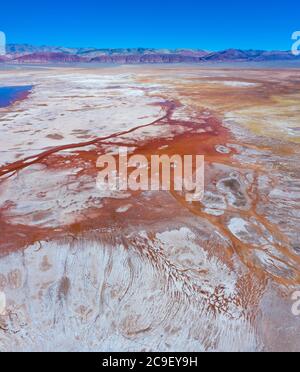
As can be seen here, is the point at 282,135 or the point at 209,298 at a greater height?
the point at 282,135

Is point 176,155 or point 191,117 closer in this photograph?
point 176,155

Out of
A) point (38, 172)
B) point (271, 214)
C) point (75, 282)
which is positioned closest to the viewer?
point (75, 282)

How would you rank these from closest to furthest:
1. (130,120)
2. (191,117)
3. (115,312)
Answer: (115,312) < (130,120) < (191,117)

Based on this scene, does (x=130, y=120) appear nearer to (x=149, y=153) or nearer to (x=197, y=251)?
(x=149, y=153)

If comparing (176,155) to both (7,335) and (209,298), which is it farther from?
(7,335)

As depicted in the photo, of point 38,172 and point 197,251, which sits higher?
point 38,172

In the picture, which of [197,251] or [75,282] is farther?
[197,251]

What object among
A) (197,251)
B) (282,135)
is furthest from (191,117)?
(197,251)
